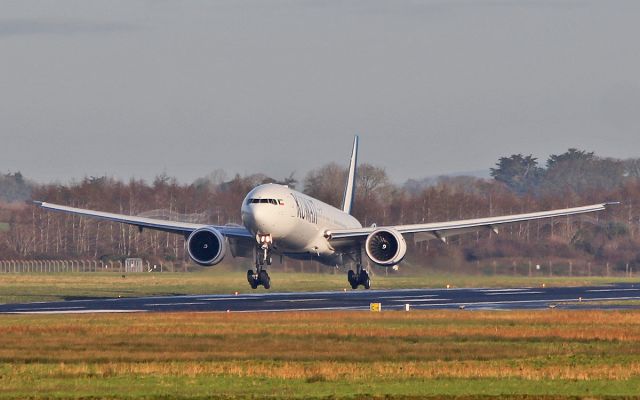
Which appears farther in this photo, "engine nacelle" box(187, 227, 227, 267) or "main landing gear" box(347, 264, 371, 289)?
"main landing gear" box(347, 264, 371, 289)

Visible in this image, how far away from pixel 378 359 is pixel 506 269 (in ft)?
175

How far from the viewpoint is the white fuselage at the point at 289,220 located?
62469mm

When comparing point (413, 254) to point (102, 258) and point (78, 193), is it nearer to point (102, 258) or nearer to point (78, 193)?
point (102, 258)

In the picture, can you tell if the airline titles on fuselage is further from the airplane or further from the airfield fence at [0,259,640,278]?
the airfield fence at [0,259,640,278]

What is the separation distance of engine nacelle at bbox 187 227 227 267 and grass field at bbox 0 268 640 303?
3142mm

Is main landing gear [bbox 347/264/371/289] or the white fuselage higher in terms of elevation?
the white fuselage

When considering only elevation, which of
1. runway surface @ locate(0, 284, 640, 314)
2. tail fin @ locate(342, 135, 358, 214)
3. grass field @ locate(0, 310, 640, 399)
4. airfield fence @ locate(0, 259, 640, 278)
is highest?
tail fin @ locate(342, 135, 358, 214)

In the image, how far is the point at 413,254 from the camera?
78.6 meters

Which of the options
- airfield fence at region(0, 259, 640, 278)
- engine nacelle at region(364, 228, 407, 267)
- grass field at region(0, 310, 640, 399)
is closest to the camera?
grass field at region(0, 310, 640, 399)

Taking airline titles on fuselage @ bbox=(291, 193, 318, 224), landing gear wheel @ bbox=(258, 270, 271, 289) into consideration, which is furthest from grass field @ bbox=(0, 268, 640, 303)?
landing gear wheel @ bbox=(258, 270, 271, 289)

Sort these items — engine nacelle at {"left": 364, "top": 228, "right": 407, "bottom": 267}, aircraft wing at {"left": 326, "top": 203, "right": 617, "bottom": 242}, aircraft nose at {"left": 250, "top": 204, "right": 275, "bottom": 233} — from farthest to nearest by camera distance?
aircraft wing at {"left": 326, "top": 203, "right": 617, "bottom": 242}
engine nacelle at {"left": 364, "top": 228, "right": 407, "bottom": 267}
aircraft nose at {"left": 250, "top": 204, "right": 275, "bottom": 233}

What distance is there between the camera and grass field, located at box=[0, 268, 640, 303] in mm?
70125

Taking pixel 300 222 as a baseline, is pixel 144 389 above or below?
below

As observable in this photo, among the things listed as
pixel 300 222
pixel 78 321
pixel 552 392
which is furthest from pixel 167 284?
pixel 552 392
